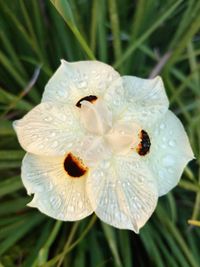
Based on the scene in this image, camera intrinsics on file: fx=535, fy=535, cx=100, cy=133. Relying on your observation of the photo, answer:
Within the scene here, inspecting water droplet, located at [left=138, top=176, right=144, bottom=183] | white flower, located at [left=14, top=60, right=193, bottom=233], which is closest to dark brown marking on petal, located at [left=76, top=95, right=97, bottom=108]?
white flower, located at [left=14, top=60, right=193, bottom=233]

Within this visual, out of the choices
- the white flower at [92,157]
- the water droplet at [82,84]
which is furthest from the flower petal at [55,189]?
the water droplet at [82,84]

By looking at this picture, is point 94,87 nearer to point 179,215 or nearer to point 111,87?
point 111,87

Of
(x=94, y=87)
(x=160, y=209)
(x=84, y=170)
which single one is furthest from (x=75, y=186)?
(x=160, y=209)

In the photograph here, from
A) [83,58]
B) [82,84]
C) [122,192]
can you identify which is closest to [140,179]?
[122,192]

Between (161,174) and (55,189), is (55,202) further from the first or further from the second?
(161,174)

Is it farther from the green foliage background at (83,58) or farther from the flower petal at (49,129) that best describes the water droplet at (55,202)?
the green foliage background at (83,58)

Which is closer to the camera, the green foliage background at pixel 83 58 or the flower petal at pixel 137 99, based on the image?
the flower petal at pixel 137 99

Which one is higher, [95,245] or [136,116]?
[136,116]
